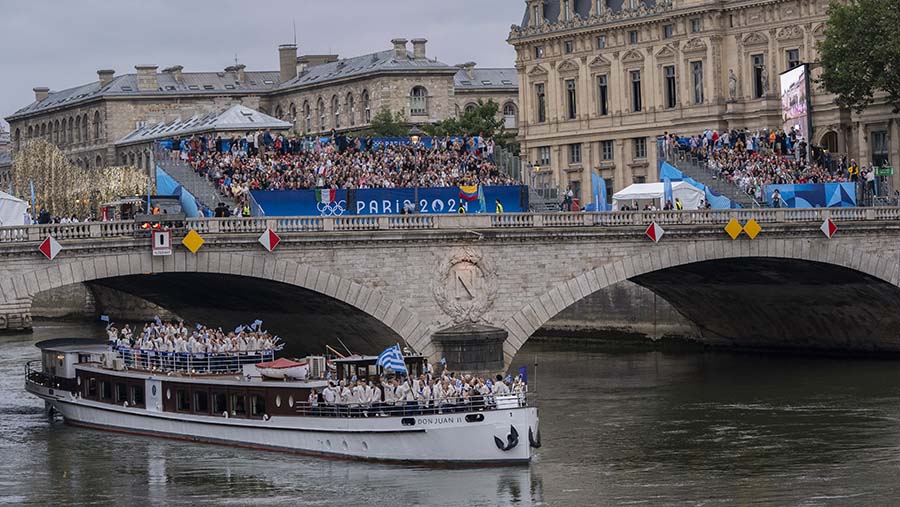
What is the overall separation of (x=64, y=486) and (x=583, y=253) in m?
24.1

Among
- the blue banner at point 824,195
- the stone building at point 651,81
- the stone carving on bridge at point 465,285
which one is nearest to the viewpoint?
the stone carving on bridge at point 465,285

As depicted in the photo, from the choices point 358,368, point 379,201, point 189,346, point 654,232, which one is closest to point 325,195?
point 379,201

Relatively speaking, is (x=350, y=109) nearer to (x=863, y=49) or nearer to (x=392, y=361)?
(x=863, y=49)

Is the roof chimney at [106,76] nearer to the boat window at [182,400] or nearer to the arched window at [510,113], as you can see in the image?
the arched window at [510,113]

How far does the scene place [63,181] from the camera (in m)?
158

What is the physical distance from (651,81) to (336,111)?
180ft

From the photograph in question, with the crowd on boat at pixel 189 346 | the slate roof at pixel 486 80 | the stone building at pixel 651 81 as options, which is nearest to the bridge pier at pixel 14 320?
the stone building at pixel 651 81

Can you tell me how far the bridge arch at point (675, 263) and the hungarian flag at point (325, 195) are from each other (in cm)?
999

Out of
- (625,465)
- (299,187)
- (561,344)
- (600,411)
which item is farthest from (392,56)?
(625,465)

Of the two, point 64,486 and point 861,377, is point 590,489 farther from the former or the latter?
point 861,377

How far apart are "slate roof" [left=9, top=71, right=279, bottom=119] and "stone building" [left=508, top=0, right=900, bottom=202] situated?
60.1m

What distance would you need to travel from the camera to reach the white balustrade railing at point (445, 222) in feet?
222

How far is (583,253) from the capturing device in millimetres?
75625

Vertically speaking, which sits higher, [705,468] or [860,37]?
[860,37]
